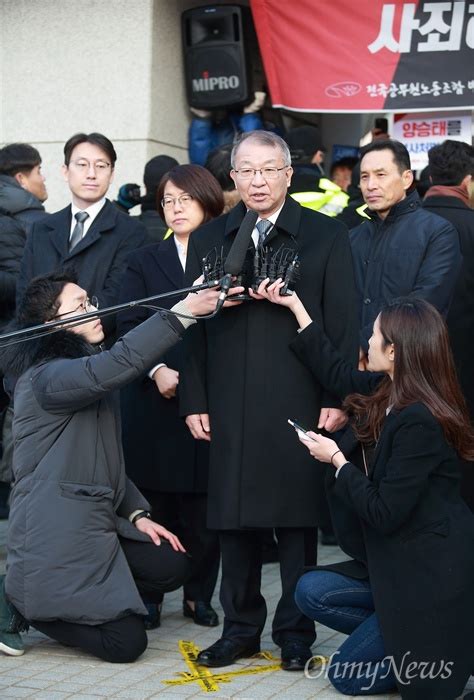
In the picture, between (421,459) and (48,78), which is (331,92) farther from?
(421,459)

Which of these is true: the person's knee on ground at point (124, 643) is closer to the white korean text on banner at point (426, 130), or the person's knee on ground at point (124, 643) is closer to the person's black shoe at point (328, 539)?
the person's black shoe at point (328, 539)

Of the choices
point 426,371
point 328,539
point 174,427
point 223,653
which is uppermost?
point 426,371

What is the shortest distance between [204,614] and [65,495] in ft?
3.54

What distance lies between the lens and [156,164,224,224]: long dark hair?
5.57m

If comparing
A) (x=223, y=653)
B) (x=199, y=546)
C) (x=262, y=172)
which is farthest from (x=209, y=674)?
(x=262, y=172)

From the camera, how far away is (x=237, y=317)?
479 centimetres

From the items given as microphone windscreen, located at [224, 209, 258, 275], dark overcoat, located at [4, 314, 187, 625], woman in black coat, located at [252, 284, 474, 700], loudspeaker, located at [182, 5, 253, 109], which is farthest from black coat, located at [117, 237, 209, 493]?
loudspeaker, located at [182, 5, 253, 109]

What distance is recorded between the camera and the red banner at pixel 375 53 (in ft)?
27.6

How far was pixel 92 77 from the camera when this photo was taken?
8.91 m

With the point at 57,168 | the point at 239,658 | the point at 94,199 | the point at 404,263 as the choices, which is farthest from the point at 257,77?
the point at 239,658

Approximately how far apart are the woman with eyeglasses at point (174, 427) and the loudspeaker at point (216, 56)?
3.58m

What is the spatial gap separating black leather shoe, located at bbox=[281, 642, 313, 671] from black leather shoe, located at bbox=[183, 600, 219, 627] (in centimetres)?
77

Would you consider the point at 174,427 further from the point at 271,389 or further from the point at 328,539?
the point at 328,539

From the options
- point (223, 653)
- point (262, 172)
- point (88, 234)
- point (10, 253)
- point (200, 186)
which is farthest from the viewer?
point (10, 253)
